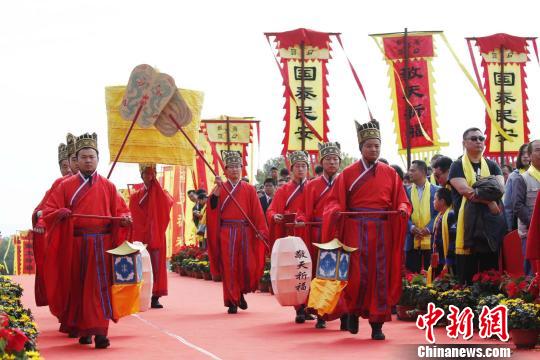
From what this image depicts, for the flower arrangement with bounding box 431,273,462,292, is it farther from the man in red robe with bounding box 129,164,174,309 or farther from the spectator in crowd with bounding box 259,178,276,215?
the spectator in crowd with bounding box 259,178,276,215

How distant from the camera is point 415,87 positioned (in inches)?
601

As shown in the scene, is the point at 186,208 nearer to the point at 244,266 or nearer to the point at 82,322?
the point at 244,266

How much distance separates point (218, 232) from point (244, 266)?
52 centimetres

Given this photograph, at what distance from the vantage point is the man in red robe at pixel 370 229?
27.5 feet

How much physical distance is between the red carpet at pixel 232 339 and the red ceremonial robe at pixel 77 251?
398mm

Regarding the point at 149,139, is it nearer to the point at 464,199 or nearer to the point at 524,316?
the point at 464,199

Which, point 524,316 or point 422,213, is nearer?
point 524,316

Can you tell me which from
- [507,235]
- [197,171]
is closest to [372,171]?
[507,235]

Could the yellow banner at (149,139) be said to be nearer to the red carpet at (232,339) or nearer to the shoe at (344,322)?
the red carpet at (232,339)

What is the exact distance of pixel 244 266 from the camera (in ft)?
37.7

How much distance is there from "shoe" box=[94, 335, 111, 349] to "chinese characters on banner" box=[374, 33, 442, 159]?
8.09 meters

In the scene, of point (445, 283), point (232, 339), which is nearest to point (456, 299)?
point (445, 283)

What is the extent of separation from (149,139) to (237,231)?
63.2 inches

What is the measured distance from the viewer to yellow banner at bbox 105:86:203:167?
10422 mm
